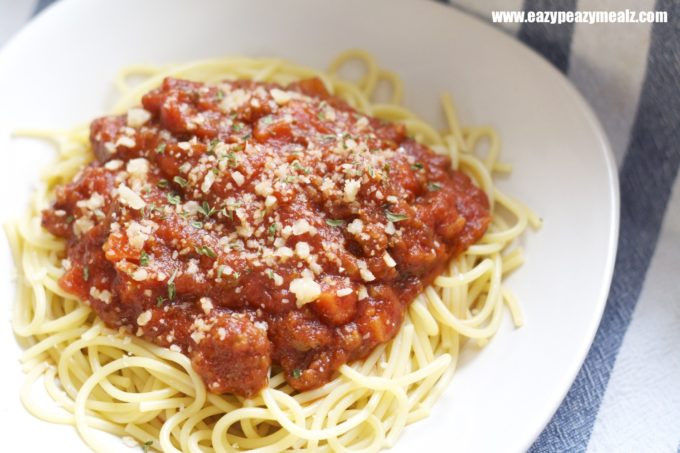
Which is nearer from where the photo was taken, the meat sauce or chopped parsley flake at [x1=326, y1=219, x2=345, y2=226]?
the meat sauce

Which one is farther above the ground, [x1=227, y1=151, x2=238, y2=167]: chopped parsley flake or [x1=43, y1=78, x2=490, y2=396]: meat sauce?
[x1=227, y1=151, x2=238, y2=167]: chopped parsley flake

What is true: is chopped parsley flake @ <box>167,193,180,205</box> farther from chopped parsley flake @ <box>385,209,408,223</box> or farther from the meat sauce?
chopped parsley flake @ <box>385,209,408,223</box>

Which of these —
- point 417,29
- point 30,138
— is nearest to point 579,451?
point 417,29

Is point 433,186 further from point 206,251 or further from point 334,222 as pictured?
point 206,251

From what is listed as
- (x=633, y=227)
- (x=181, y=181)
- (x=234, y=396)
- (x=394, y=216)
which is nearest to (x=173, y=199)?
(x=181, y=181)

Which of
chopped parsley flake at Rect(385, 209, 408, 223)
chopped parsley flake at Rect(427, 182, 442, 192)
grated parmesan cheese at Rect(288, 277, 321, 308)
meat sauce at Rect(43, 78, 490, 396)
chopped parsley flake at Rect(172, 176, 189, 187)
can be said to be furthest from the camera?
chopped parsley flake at Rect(427, 182, 442, 192)

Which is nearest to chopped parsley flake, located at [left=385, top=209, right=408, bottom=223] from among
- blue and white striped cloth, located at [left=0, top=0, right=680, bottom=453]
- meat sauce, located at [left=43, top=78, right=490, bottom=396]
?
meat sauce, located at [left=43, top=78, right=490, bottom=396]
